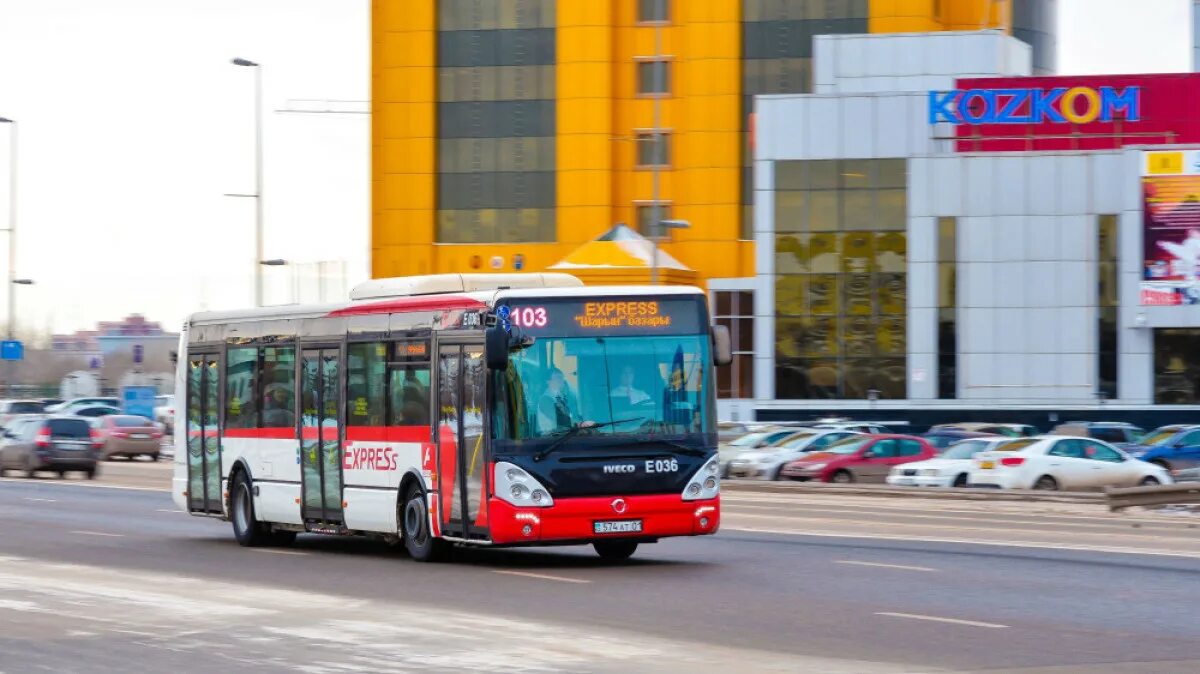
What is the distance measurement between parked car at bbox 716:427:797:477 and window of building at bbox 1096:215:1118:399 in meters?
20.0

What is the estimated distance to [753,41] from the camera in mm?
82562

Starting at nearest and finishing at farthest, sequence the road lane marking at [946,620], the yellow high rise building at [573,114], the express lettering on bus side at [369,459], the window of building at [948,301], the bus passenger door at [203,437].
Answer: the road lane marking at [946,620], the express lettering on bus side at [369,459], the bus passenger door at [203,437], the window of building at [948,301], the yellow high rise building at [573,114]

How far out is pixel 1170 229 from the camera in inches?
2608

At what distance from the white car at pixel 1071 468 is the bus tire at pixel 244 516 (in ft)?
61.7

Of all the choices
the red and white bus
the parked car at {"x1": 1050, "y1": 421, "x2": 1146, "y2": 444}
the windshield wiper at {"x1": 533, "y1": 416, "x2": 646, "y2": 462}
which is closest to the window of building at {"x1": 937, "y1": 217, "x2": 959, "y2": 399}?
the parked car at {"x1": 1050, "y1": 421, "x2": 1146, "y2": 444}

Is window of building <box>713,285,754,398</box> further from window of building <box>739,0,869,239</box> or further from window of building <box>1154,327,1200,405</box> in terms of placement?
window of building <box>1154,327,1200,405</box>

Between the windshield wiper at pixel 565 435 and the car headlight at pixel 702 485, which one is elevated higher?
the windshield wiper at pixel 565 435

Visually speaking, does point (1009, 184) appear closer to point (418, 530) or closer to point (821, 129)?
point (821, 129)

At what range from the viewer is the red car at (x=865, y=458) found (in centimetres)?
4456

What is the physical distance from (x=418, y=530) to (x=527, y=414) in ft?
7.19

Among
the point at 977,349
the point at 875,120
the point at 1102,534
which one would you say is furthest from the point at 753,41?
the point at 1102,534

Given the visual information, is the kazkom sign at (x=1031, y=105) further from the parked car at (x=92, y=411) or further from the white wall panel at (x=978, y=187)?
the parked car at (x=92, y=411)

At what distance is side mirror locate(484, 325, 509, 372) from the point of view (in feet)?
63.5

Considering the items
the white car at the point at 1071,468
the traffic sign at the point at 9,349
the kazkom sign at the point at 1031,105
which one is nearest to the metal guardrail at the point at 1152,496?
the white car at the point at 1071,468
